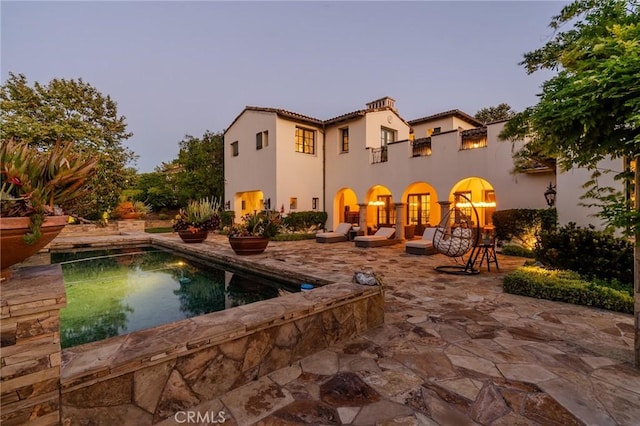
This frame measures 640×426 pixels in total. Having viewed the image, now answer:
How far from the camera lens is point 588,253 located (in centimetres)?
538

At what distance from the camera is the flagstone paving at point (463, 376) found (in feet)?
6.90

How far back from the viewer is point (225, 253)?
8305 mm

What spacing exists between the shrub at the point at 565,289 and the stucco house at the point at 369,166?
5.99m

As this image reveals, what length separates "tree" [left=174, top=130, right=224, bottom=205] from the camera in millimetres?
19688

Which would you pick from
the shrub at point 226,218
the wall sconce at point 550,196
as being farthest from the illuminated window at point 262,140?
the wall sconce at point 550,196

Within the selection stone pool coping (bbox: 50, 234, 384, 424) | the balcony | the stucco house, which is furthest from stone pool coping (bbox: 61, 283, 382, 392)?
the balcony

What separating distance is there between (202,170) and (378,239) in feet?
45.3

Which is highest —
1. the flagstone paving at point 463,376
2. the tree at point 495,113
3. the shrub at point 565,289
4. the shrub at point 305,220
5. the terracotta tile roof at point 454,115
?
the tree at point 495,113

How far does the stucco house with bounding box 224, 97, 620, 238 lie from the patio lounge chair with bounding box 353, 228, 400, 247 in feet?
4.65

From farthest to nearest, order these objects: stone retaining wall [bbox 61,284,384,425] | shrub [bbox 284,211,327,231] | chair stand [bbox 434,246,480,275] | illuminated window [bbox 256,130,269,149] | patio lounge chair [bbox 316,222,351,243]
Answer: illuminated window [bbox 256,130,269,149], shrub [bbox 284,211,327,231], patio lounge chair [bbox 316,222,351,243], chair stand [bbox 434,246,480,275], stone retaining wall [bbox 61,284,384,425]

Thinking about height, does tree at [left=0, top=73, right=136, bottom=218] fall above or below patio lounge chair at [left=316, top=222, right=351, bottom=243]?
above

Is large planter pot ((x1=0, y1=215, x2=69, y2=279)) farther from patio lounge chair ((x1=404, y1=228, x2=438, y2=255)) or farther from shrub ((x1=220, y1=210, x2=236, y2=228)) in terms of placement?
shrub ((x1=220, y1=210, x2=236, y2=228))

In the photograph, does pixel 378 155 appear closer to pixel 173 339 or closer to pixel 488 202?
pixel 488 202

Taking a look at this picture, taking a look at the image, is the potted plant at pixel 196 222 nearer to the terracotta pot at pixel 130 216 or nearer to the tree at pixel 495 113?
the terracotta pot at pixel 130 216
